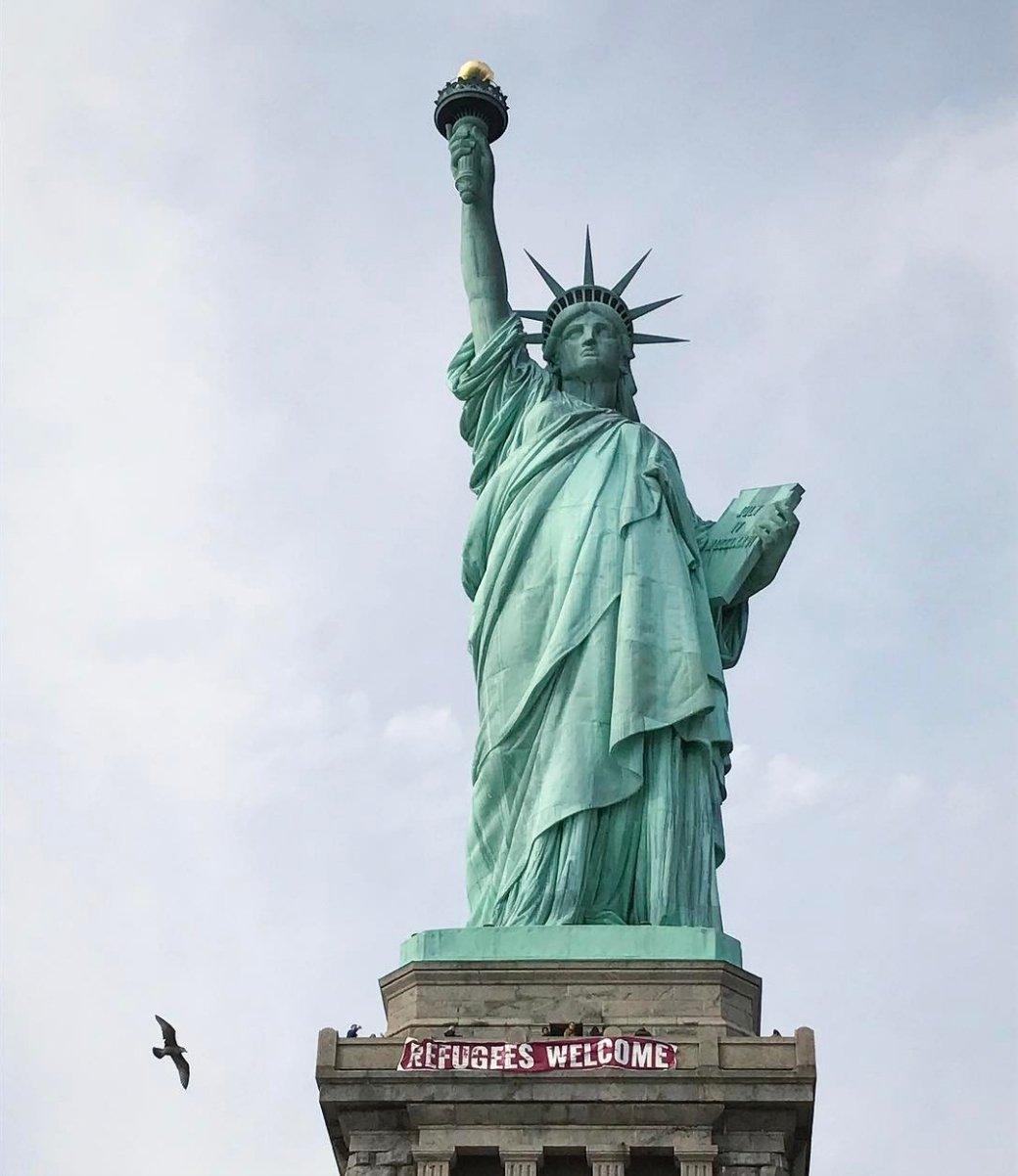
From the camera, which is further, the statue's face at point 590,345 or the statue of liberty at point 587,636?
the statue's face at point 590,345

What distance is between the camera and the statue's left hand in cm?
2834

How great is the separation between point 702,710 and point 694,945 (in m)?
2.95

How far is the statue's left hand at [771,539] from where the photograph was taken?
28.3m

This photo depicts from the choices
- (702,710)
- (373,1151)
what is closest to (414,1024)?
(373,1151)

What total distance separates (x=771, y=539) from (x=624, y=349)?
3.18 m

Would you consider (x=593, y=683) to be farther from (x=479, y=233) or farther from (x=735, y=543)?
(x=479, y=233)

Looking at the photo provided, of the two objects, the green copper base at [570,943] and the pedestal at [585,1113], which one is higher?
the green copper base at [570,943]

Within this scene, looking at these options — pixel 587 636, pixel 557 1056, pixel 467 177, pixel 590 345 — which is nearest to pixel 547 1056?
pixel 557 1056

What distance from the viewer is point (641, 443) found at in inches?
1120

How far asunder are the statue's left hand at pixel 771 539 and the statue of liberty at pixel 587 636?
2cm

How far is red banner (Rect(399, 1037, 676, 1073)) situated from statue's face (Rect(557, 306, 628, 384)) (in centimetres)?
962

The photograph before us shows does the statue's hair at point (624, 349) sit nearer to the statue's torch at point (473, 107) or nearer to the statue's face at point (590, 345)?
the statue's face at point (590, 345)

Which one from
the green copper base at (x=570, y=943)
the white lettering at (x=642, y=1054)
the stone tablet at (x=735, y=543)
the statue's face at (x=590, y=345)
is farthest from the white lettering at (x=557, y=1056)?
the statue's face at (x=590, y=345)

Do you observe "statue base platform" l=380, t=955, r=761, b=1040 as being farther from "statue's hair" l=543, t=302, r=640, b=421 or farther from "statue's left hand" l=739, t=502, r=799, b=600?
"statue's hair" l=543, t=302, r=640, b=421
